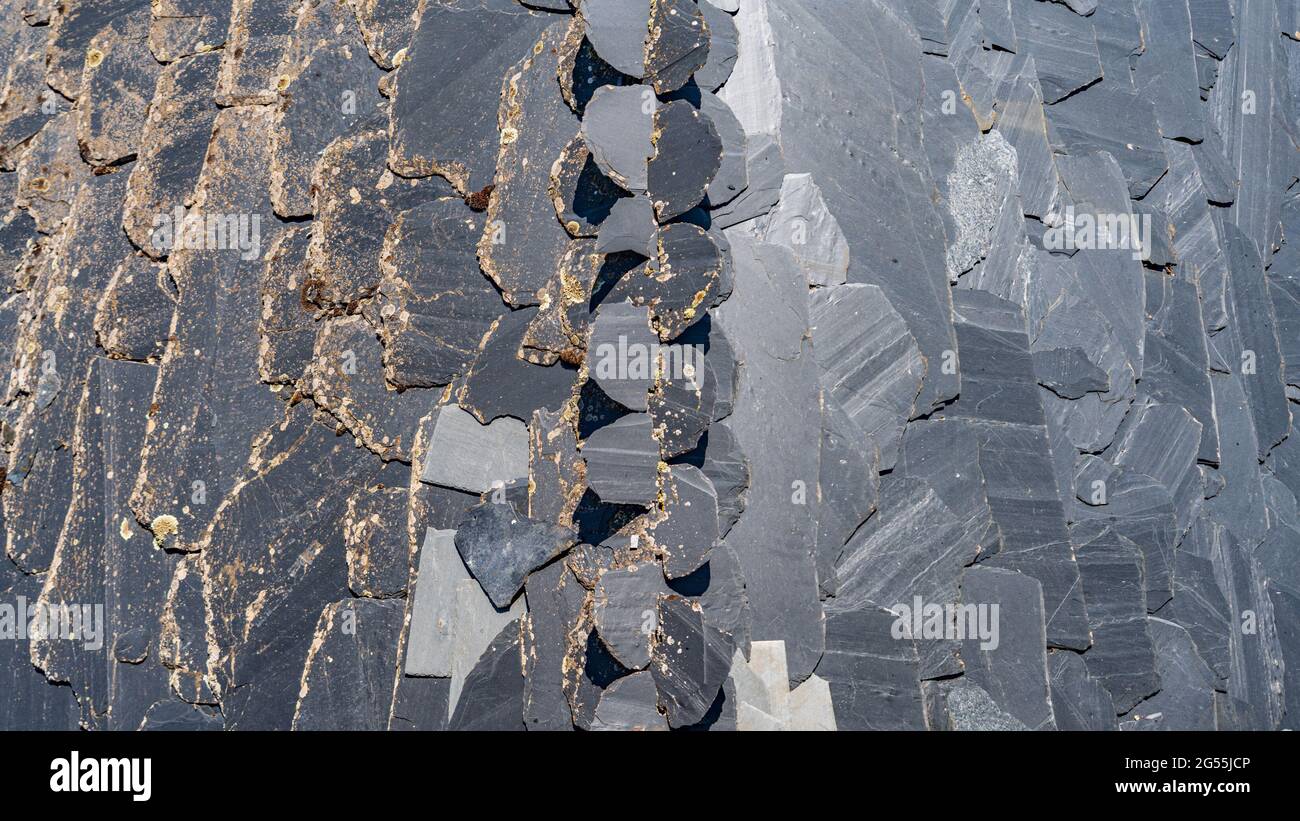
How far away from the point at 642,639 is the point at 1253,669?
2.21 meters

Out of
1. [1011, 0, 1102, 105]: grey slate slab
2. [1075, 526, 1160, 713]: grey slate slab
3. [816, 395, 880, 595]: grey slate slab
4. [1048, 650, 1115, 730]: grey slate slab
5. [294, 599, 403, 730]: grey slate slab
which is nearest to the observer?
[816, 395, 880, 595]: grey slate slab

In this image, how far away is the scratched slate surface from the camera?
2.79m

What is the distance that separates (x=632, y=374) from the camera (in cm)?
265

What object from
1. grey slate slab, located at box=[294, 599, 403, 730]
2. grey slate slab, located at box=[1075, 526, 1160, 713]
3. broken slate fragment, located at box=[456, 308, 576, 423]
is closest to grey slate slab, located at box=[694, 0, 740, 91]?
broken slate fragment, located at box=[456, 308, 576, 423]

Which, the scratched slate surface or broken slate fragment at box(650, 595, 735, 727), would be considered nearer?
broken slate fragment at box(650, 595, 735, 727)

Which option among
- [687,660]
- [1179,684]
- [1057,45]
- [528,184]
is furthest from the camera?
[1057,45]

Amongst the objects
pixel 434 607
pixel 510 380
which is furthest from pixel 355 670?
pixel 510 380

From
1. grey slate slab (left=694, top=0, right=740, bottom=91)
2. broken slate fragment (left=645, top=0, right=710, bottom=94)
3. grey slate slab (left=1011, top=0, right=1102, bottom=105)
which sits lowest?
broken slate fragment (left=645, top=0, right=710, bottom=94)

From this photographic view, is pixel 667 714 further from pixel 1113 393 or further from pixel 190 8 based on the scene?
pixel 190 8

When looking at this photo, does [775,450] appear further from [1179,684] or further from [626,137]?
[1179,684]

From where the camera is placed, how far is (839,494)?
121 inches

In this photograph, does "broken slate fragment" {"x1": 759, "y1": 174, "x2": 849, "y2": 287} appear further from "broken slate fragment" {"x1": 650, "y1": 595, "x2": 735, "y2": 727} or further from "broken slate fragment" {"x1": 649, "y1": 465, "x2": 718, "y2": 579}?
"broken slate fragment" {"x1": 650, "y1": 595, "x2": 735, "y2": 727}

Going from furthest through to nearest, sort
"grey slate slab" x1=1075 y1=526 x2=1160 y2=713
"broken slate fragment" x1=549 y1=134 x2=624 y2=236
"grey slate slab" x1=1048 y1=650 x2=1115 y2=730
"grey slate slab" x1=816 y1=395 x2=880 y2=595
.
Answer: "grey slate slab" x1=1075 y1=526 x2=1160 y2=713
"grey slate slab" x1=1048 y1=650 x2=1115 y2=730
"grey slate slab" x1=816 y1=395 x2=880 y2=595
"broken slate fragment" x1=549 y1=134 x2=624 y2=236

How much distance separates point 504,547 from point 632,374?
0.59m
